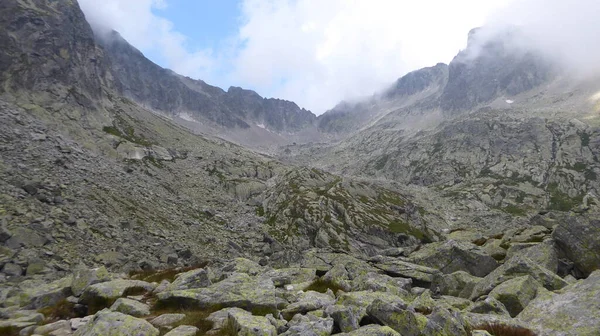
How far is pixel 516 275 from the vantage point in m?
19.2

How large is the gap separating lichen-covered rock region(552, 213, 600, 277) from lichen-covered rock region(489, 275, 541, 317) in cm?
958

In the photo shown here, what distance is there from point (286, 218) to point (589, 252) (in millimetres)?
67525

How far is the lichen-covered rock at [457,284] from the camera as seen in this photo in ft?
73.0

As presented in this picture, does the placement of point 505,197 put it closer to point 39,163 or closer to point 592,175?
point 592,175

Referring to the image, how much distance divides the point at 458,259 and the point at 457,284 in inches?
290

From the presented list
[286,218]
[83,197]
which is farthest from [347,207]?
[83,197]

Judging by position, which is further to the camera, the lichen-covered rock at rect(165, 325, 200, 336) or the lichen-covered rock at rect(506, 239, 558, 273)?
the lichen-covered rock at rect(506, 239, 558, 273)

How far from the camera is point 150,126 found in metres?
136

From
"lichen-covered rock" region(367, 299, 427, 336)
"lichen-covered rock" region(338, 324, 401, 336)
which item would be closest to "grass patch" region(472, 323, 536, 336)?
"lichen-covered rock" region(367, 299, 427, 336)

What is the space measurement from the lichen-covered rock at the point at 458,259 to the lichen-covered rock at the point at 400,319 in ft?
65.9

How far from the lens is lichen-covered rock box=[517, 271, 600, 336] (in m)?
11.8

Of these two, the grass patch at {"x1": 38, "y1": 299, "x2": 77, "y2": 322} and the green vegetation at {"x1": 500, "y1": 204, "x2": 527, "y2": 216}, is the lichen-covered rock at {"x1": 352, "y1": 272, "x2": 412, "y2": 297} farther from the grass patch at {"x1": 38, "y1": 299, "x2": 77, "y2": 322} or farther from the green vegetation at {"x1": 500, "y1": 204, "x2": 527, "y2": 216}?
the green vegetation at {"x1": 500, "y1": 204, "x2": 527, "y2": 216}

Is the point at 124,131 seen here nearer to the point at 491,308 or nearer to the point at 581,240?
the point at 581,240

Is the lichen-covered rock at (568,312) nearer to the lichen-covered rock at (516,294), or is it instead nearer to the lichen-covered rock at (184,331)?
the lichen-covered rock at (516,294)
